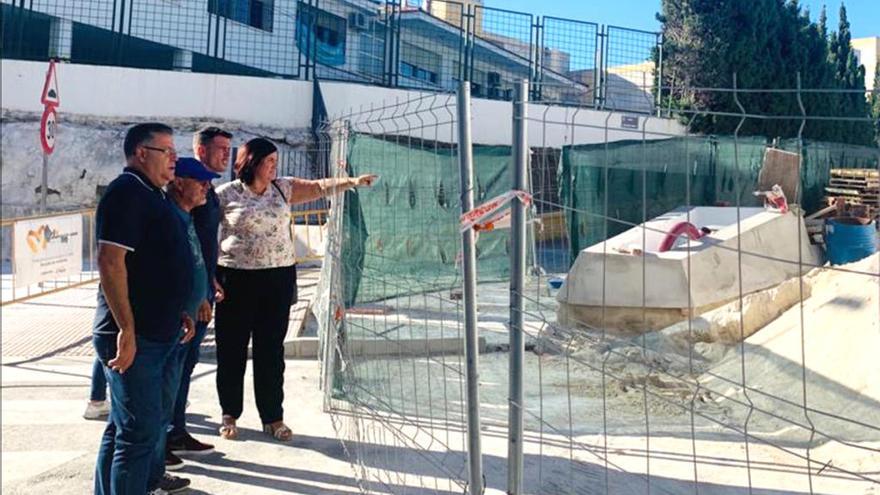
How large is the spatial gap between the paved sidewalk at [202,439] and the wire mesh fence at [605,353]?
193 millimetres

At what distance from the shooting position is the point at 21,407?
5082 millimetres

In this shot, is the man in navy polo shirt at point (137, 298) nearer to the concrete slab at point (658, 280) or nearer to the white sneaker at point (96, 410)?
the white sneaker at point (96, 410)

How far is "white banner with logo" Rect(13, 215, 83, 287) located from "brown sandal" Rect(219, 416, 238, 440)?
4.48 metres

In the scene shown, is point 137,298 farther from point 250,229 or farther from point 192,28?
point 192,28

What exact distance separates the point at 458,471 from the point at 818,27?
2827cm

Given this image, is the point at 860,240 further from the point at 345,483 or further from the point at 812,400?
→ the point at 345,483

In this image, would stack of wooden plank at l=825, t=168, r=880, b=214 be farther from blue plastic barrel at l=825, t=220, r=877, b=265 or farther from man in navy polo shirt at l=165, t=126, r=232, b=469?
man in navy polo shirt at l=165, t=126, r=232, b=469

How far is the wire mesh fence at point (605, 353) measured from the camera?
3719mm

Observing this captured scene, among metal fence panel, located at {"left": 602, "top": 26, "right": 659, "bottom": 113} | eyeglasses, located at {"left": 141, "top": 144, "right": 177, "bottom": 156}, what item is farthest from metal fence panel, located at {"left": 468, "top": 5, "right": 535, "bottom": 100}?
eyeglasses, located at {"left": 141, "top": 144, "right": 177, "bottom": 156}

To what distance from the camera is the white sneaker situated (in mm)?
4730

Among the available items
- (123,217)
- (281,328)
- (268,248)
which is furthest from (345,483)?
(123,217)

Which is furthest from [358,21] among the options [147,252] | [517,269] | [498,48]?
[517,269]

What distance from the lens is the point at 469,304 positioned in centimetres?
261

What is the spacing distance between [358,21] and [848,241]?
44.1ft
